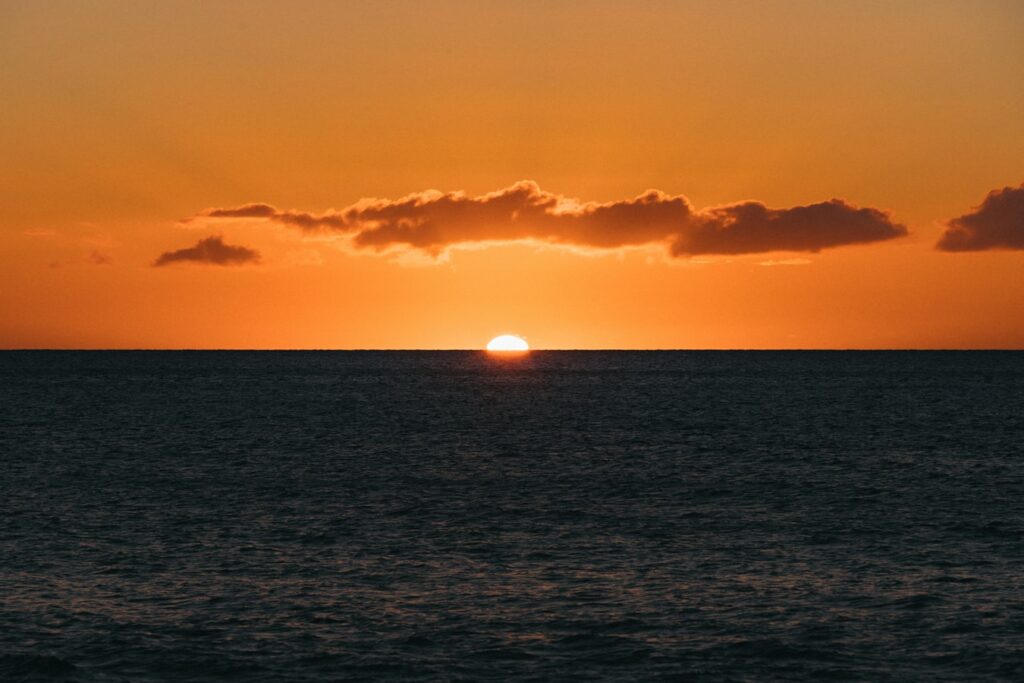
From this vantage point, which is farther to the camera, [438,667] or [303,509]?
[303,509]

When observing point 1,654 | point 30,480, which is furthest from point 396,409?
point 1,654

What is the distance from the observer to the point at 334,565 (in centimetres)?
4147

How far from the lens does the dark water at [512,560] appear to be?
30.4 metres

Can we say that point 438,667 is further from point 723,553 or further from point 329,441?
point 329,441

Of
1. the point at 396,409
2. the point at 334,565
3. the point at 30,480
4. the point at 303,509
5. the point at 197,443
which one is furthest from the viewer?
the point at 396,409

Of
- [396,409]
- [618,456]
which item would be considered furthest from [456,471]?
[396,409]

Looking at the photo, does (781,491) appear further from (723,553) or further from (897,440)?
(897,440)

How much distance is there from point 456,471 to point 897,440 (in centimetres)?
4336

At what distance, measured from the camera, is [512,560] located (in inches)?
1673

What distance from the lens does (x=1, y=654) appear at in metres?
30.2

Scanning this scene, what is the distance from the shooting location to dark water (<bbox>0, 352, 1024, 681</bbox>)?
99.6 ft

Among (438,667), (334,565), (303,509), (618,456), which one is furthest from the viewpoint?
(618,456)

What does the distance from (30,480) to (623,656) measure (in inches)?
1889

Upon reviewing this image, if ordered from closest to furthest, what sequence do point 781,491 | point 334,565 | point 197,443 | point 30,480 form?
1. point 334,565
2. point 781,491
3. point 30,480
4. point 197,443
